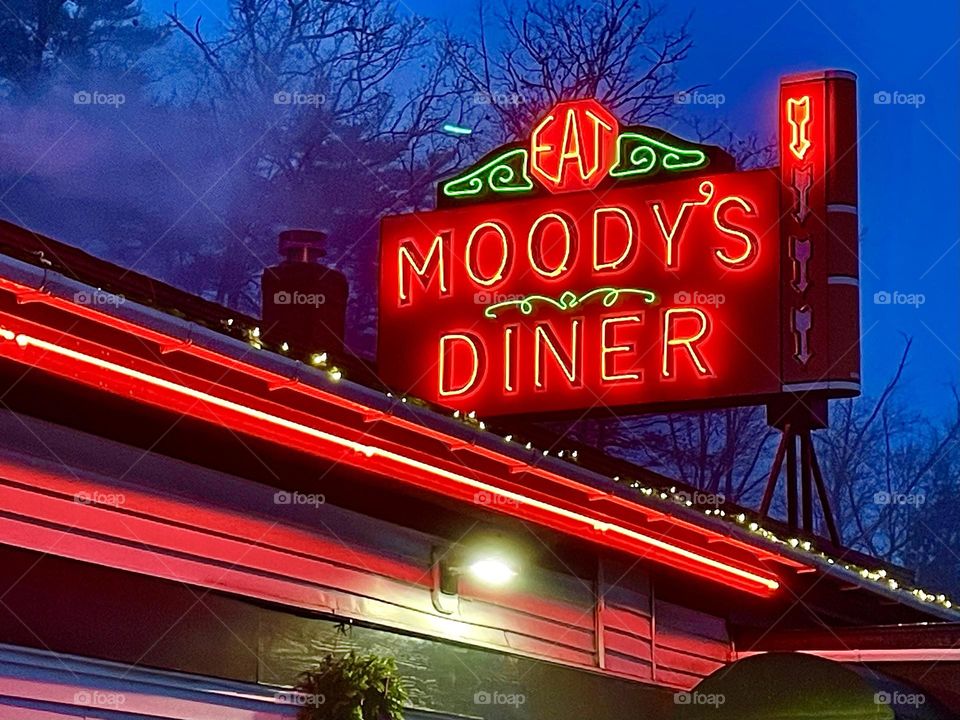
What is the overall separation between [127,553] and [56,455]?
0.60 metres

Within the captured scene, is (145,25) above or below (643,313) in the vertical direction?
above

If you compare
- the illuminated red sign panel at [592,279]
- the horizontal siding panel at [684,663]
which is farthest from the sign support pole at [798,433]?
the horizontal siding panel at [684,663]

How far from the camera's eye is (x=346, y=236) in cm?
3044

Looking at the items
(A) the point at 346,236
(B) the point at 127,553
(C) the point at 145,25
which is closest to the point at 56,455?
(B) the point at 127,553

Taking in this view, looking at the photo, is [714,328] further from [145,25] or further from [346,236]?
[145,25]
